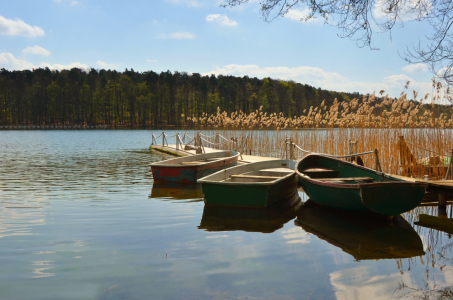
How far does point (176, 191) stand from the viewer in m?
9.30

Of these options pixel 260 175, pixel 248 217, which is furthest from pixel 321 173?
pixel 248 217

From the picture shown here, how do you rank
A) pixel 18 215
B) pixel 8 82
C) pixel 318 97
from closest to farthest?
pixel 18 215, pixel 8 82, pixel 318 97

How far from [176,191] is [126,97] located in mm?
67861

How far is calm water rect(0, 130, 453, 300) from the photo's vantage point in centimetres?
358

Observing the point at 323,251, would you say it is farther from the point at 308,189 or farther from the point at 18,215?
the point at 18,215

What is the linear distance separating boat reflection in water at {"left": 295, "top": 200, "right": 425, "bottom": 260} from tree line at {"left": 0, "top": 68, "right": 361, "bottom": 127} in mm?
65628

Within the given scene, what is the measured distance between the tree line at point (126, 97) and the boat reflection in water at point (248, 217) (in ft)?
212

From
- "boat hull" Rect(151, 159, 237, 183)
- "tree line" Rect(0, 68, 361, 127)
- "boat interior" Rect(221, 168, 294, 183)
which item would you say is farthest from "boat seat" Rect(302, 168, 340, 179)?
"tree line" Rect(0, 68, 361, 127)

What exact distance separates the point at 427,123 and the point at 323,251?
22.2 feet

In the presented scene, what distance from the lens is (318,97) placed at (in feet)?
288

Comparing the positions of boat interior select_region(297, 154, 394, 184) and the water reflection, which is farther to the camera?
boat interior select_region(297, 154, 394, 184)

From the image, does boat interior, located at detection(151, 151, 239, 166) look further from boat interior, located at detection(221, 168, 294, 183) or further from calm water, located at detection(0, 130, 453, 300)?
calm water, located at detection(0, 130, 453, 300)

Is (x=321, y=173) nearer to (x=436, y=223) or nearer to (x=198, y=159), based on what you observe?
(x=436, y=223)

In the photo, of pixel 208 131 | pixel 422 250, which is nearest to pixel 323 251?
pixel 422 250
